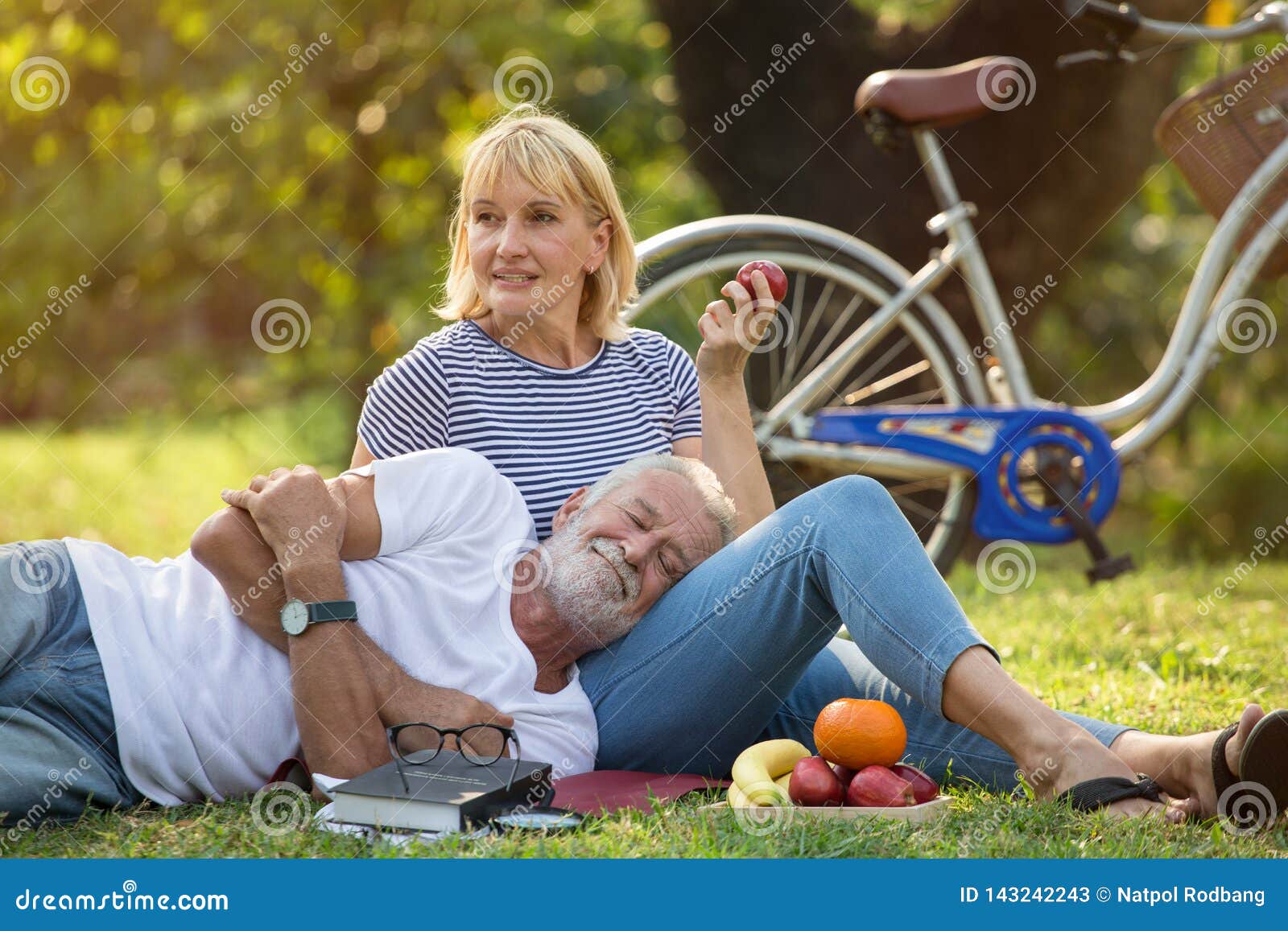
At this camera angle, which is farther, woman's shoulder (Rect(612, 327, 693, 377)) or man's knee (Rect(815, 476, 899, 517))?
woman's shoulder (Rect(612, 327, 693, 377))

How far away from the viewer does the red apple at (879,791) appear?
2422 millimetres

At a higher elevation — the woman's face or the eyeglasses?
the woman's face

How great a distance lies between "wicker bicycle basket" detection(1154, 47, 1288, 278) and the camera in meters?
4.46

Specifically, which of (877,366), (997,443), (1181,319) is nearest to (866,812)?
(997,443)

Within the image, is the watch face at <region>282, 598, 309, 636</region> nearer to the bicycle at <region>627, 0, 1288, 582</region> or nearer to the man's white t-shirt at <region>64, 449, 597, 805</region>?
the man's white t-shirt at <region>64, 449, 597, 805</region>

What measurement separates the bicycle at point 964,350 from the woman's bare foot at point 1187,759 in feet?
6.15

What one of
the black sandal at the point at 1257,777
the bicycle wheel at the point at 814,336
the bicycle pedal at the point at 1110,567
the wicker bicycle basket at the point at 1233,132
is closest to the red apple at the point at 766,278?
the bicycle wheel at the point at 814,336

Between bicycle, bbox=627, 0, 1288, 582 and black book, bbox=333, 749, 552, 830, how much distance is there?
219 cm

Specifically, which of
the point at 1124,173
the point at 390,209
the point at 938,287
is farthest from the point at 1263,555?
the point at 390,209

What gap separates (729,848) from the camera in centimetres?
222

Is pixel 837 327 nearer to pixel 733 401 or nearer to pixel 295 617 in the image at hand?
pixel 733 401

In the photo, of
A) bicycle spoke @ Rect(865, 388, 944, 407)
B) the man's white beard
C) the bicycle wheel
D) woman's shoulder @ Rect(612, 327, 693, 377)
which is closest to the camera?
the man's white beard

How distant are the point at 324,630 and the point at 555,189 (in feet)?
3.94

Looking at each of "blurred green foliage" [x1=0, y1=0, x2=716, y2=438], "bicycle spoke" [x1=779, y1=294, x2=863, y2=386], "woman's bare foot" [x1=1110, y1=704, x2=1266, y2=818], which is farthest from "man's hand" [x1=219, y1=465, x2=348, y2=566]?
"blurred green foliage" [x1=0, y1=0, x2=716, y2=438]
